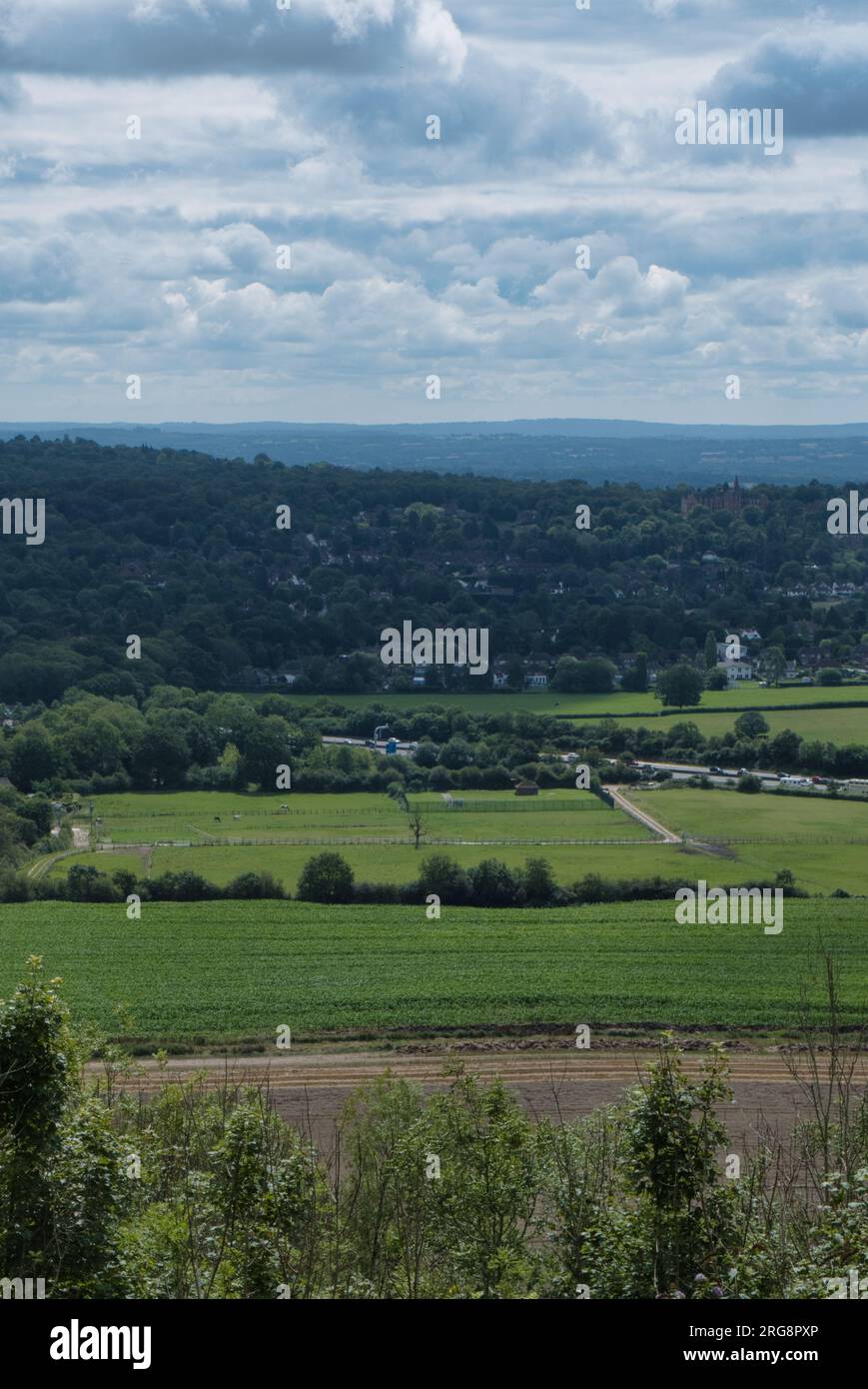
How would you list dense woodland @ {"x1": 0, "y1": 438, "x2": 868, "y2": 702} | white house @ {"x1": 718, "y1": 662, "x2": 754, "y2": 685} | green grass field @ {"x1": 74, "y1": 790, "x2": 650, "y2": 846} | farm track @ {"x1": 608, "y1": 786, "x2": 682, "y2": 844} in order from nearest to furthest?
1. farm track @ {"x1": 608, "y1": 786, "x2": 682, "y2": 844}
2. green grass field @ {"x1": 74, "y1": 790, "x2": 650, "y2": 846}
3. white house @ {"x1": 718, "y1": 662, "x2": 754, "y2": 685}
4. dense woodland @ {"x1": 0, "y1": 438, "x2": 868, "y2": 702}

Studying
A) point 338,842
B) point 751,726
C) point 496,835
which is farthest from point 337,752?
point 751,726

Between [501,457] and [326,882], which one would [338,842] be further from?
[501,457]

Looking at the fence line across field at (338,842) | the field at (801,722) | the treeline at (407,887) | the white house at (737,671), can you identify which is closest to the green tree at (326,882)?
the treeline at (407,887)

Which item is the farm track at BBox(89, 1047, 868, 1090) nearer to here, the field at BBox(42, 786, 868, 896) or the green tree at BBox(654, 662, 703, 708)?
the field at BBox(42, 786, 868, 896)

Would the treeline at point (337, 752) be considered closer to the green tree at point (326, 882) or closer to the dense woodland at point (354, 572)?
the dense woodland at point (354, 572)

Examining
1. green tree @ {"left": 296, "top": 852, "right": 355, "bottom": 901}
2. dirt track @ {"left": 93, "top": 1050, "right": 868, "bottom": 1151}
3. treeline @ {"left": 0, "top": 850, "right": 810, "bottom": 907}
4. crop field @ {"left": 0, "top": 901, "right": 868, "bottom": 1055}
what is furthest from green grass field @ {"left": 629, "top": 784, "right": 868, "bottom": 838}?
dirt track @ {"left": 93, "top": 1050, "right": 868, "bottom": 1151}
